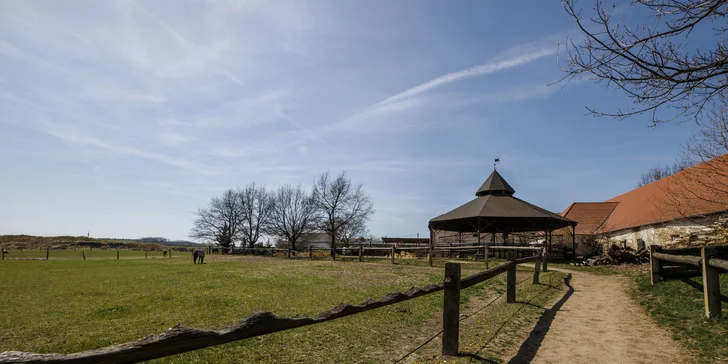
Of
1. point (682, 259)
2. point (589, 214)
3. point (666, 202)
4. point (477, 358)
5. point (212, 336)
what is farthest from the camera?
point (589, 214)

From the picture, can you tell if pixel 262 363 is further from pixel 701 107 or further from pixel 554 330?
pixel 701 107

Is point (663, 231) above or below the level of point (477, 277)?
above

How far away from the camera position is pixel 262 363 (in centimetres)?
470

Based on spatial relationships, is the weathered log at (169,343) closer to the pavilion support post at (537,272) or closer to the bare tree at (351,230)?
the pavilion support post at (537,272)

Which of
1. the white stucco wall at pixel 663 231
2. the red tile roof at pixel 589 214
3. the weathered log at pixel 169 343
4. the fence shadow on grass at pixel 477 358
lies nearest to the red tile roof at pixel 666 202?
the white stucco wall at pixel 663 231

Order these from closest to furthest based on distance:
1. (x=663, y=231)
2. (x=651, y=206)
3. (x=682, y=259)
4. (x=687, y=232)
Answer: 1. (x=682, y=259)
2. (x=687, y=232)
3. (x=663, y=231)
4. (x=651, y=206)

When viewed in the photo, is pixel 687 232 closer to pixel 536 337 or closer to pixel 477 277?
pixel 536 337

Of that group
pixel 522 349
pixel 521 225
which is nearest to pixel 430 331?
pixel 522 349

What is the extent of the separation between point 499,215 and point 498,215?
65 mm

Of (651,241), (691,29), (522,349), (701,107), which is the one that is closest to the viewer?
(691,29)

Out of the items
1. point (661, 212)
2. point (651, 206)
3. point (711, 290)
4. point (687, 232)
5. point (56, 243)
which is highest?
point (651, 206)

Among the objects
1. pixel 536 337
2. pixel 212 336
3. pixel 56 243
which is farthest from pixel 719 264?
pixel 56 243

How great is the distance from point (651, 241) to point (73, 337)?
2601cm

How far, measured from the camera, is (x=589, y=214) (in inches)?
1449
